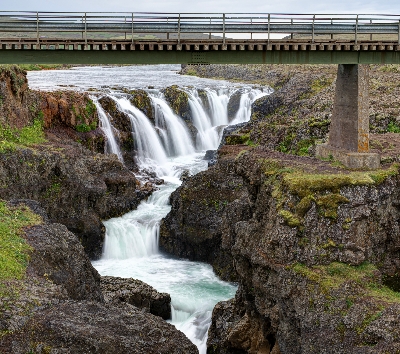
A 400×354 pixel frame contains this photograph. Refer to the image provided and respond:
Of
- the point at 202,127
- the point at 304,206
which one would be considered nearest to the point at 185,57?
the point at 304,206

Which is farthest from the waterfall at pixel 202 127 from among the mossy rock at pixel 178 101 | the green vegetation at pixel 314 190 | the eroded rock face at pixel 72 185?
the green vegetation at pixel 314 190

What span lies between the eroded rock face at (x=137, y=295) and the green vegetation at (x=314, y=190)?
8914 millimetres

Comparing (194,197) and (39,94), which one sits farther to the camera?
(39,94)

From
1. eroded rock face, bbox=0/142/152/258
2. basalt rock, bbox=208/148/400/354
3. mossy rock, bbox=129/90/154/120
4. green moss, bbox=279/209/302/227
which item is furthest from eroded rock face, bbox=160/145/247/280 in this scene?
mossy rock, bbox=129/90/154/120

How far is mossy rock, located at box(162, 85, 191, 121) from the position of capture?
205 feet

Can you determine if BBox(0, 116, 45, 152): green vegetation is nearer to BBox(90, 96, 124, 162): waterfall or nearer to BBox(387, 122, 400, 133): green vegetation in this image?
BBox(90, 96, 124, 162): waterfall

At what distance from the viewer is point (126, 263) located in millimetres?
40875

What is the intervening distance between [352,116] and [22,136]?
72.7ft

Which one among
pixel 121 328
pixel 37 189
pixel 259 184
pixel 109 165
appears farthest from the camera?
pixel 109 165

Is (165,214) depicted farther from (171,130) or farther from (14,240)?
(14,240)

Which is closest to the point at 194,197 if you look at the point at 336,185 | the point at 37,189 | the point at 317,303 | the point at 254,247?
the point at 37,189

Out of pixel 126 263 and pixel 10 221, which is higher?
pixel 10 221

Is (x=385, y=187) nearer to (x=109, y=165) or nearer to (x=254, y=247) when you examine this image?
(x=254, y=247)

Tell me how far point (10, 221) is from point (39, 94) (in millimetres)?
21821
